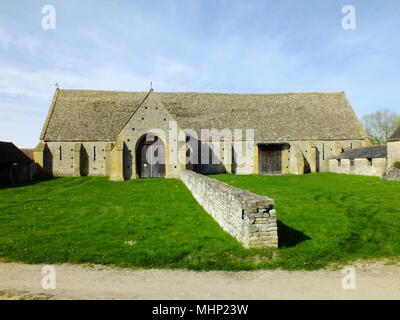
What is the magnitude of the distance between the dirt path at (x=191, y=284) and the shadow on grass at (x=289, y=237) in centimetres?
147

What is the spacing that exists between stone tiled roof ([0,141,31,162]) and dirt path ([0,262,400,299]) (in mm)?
24585

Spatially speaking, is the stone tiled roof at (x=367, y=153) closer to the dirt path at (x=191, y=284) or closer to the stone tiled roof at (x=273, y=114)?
the stone tiled roof at (x=273, y=114)

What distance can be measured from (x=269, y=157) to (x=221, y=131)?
737cm

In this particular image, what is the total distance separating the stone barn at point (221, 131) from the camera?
3138cm

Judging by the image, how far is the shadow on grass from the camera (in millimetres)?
7398

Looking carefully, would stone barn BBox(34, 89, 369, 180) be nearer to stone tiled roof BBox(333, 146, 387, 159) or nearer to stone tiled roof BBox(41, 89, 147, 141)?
stone tiled roof BBox(41, 89, 147, 141)

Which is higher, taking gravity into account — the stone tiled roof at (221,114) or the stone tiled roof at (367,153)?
the stone tiled roof at (221,114)

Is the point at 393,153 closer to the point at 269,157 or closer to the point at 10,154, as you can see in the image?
the point at 269,157

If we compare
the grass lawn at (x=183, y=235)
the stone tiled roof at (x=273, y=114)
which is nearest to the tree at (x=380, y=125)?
the stone tiled roof at (x=273, y=114)

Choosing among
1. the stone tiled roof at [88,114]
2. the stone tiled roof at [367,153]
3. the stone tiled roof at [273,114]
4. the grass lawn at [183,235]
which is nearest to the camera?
the grass lawn at [183,235]
